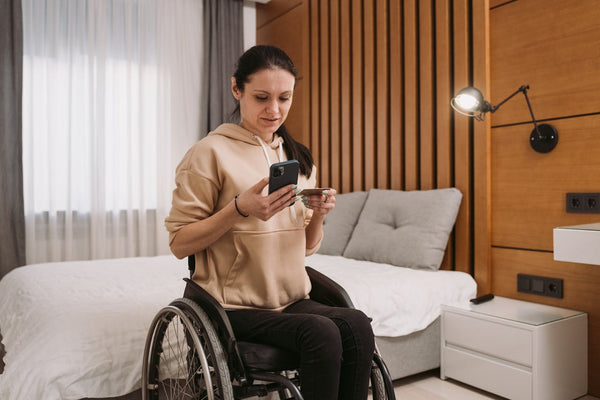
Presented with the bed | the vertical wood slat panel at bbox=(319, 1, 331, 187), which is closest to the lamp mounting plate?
the bed

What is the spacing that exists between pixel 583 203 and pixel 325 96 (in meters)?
2.08

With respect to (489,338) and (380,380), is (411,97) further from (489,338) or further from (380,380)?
(380,380)

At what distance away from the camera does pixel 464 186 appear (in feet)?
8.94

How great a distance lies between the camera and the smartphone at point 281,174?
127cm

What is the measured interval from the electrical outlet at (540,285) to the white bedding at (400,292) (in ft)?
0.76

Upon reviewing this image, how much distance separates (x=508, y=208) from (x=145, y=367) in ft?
6.32

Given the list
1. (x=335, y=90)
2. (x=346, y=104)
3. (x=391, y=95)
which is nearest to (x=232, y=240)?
(x=391, y=95)

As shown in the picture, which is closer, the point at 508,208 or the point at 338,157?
the point at 508,208

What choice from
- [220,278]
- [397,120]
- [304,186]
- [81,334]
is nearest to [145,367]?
[81,334]

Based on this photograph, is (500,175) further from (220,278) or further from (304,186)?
(220,278)

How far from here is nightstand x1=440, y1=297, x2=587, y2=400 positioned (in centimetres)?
202

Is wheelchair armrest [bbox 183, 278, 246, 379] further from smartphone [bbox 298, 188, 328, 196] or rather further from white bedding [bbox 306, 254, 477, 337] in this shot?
white bedding [bbox 306, 254, 477, 337]

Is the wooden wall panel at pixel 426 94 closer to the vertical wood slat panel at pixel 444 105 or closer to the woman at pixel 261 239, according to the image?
the vertical wood slat panel at pixel 444 105

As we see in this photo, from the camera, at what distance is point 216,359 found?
46.2 inches
